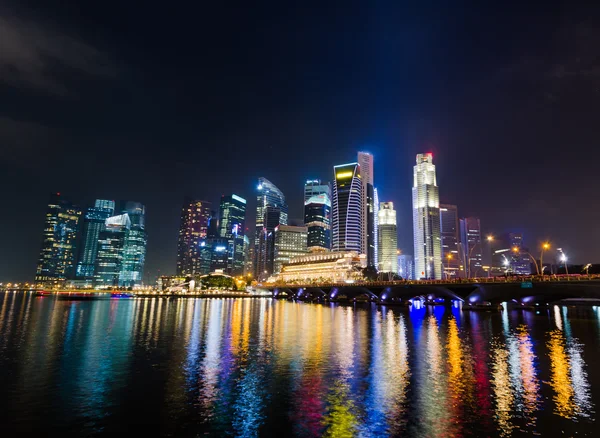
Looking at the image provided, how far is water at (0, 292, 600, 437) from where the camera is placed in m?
17.3

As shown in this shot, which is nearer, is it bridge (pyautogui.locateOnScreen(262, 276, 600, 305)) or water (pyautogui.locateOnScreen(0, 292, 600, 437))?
water (pyautogui.locateOnScreen(0, 292, 600, 437))

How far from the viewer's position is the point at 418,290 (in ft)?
369

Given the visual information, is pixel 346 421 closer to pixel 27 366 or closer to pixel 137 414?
pixel 137 414

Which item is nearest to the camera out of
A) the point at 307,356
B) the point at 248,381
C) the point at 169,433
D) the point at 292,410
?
the point at 169,433

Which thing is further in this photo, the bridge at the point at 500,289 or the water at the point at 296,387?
the bridge at the point at 500,289

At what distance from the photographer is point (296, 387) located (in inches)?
930

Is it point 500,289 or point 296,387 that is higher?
point 500,289

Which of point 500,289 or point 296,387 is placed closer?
point 296,387

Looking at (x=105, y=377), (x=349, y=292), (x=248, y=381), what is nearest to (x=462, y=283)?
(x=349, y=292)

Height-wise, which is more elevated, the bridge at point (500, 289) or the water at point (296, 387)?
the bridge at point (500, 289)

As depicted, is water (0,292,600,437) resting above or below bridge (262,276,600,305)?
below

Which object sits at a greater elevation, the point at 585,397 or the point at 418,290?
the point at 418,290

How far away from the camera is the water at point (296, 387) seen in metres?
17.3

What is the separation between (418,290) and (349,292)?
145 feet
